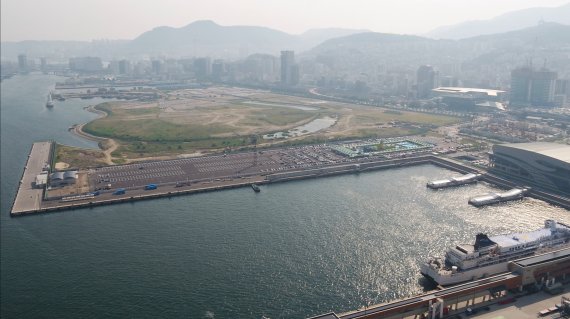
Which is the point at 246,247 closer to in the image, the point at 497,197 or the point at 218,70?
the point at 497,197

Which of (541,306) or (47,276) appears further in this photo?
(47,276)

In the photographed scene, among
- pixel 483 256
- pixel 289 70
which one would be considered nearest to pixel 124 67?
pixel 289 70

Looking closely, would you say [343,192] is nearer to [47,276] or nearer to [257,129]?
[47,276]

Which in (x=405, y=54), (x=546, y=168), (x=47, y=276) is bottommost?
(x=47, y=276)

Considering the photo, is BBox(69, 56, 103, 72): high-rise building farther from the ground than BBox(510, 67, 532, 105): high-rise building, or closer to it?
farther from the ground

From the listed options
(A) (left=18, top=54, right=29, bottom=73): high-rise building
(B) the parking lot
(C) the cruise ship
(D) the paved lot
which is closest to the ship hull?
(C) the cruise ship

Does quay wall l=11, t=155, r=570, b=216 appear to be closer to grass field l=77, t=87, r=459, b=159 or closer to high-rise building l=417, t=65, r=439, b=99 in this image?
grass field l=77, t=87, r=459, b=159

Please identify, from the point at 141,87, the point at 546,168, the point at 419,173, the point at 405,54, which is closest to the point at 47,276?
the point at 419,173
